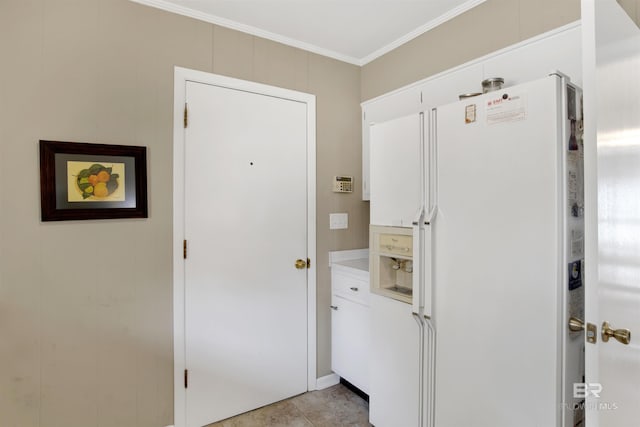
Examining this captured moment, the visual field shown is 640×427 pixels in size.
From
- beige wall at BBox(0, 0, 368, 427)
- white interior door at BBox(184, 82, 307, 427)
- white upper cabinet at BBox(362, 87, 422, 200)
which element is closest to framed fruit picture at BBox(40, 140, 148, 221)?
beige wall at BBox(0, 0, 368, 427)

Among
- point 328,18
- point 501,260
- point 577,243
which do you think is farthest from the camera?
point 328,18

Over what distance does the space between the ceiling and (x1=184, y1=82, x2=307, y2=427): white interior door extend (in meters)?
0.44

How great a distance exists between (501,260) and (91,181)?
2.05 m

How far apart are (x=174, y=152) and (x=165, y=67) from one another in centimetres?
50

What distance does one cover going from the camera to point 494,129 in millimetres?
1436

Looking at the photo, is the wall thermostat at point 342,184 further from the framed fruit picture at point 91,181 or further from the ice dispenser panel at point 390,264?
the framed fruit picture at point 91,181

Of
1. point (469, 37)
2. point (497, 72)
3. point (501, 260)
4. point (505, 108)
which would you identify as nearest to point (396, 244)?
point (501, 260)

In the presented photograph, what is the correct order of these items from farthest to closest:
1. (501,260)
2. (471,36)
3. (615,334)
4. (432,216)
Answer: (471,36) < (432,216) < (501,260) < (615,334)

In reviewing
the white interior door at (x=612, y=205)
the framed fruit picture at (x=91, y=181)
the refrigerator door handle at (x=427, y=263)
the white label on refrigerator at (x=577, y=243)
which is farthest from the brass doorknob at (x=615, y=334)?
the framed fruit picture at (x=91, y=181)

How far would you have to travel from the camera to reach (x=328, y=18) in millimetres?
2242

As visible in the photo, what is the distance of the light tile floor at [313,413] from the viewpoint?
2.24 meters

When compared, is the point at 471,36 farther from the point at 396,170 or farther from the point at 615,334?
the point at 615,334

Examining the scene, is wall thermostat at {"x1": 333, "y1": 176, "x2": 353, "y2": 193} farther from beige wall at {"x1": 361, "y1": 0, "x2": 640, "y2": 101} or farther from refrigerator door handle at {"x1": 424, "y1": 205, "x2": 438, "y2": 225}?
refrigerator door handle at {"x1": 424, "y1": 205, "x2": 438, "y2": 225}

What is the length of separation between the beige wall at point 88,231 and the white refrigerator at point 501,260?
148cm
